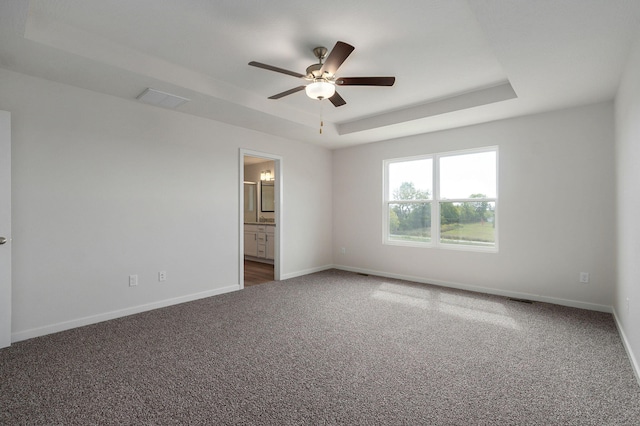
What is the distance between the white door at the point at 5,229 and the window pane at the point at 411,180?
484cm

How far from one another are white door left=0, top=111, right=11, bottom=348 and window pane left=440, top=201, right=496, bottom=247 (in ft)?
16.7

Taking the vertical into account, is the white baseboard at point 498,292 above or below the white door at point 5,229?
below

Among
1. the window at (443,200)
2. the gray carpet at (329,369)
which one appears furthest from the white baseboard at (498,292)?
the window at (443,200)

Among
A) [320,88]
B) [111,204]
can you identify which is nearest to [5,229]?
[111,204]

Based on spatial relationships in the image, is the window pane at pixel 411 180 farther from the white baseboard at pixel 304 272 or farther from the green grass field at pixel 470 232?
the white baseboard at pixel 304 272

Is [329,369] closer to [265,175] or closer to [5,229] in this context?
[5,229]

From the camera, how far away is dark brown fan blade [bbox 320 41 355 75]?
88.5 inches

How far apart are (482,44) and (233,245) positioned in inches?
149

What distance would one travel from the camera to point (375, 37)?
262 centimetres

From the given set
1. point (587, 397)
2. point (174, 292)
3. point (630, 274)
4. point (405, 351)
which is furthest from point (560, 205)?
point (174, 292)

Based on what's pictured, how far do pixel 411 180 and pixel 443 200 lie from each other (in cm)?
66

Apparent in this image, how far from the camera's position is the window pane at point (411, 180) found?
5.12 metres

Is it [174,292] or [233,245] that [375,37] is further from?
[174,292]

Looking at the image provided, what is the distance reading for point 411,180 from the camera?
5.31 metres
